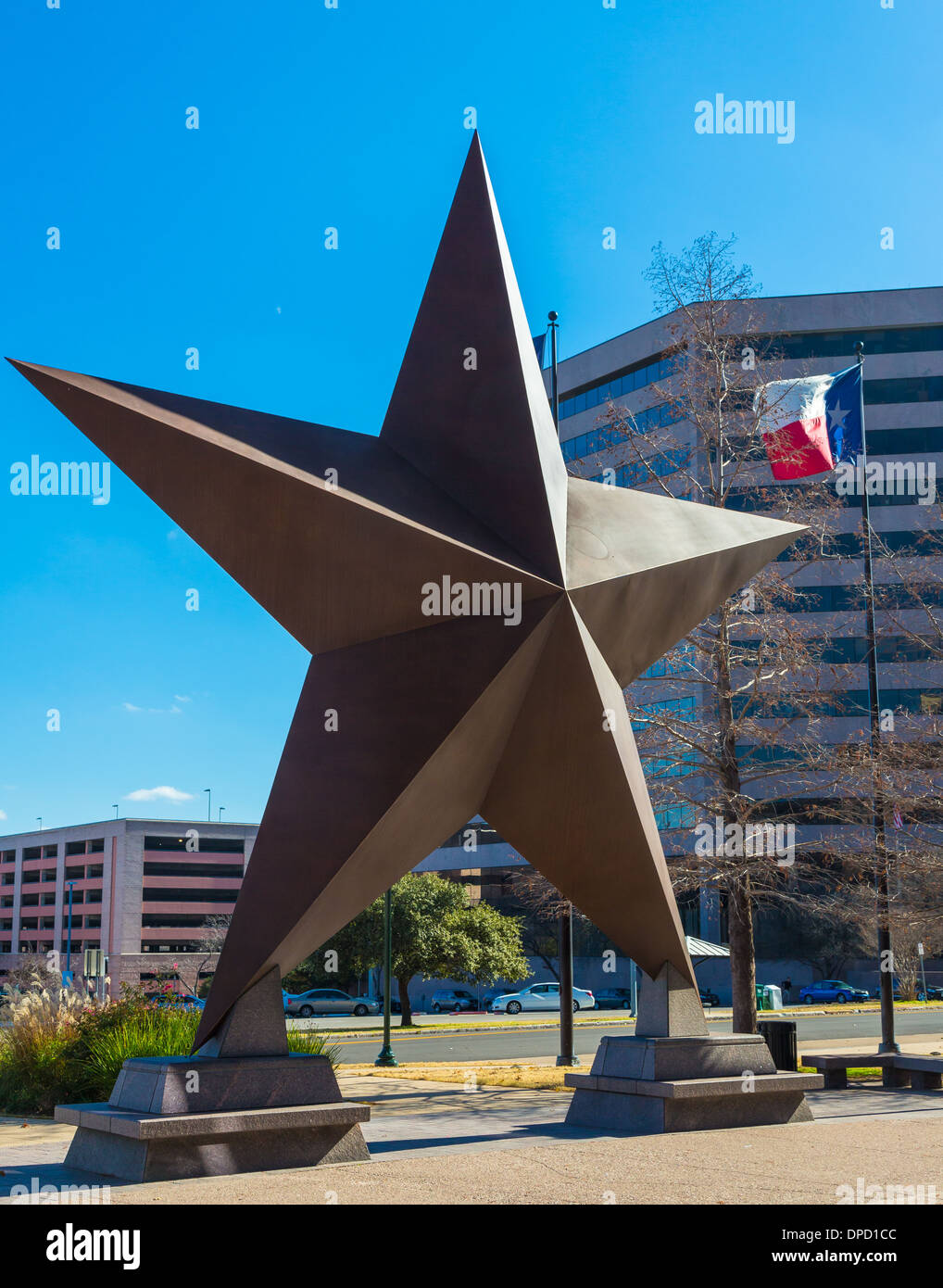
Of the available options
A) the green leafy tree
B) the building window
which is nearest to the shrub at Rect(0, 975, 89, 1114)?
the green leafy tree

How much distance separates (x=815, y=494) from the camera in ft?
65.4

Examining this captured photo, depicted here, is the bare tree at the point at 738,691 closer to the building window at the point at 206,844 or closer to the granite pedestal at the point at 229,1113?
the granite pedestal at the point at 229,1113

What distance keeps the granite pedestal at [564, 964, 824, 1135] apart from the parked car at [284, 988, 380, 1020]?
4091 centimetres

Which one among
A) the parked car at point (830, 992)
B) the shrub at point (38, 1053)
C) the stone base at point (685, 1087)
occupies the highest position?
the stone base at point (685, 1087)

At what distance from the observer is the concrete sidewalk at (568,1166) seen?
25.8 ft

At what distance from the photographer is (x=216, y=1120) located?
885cm

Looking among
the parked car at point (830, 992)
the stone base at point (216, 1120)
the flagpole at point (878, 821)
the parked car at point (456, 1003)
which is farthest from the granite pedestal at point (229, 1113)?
the parked car at point (456, 1003)

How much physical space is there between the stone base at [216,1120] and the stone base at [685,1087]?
9.28ft

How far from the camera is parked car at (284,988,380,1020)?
51.0 metres

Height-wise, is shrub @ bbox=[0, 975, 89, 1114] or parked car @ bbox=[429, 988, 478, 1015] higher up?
shrub @ bbox=[0, 975, 89, 1114]

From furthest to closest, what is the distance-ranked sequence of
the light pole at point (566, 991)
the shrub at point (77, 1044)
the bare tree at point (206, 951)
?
the bare tree at point (206, 951) < the light pole at point (566, 991) < the shrub at point (77, 1044)

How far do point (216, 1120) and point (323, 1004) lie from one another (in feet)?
150

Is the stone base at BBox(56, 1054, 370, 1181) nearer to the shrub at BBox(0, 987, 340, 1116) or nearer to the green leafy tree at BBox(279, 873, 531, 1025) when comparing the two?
the shrub at BBox(0, 987, 340, 1116)
